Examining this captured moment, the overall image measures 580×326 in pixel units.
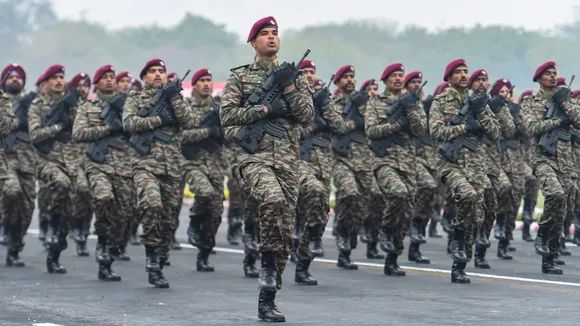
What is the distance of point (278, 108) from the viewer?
1051 centimetres

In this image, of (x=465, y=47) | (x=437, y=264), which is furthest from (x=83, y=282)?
(x=465, y=47)

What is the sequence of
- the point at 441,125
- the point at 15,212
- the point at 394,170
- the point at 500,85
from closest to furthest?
the point at 441,125
the point at 394,170
the point at 15,212
the point at 500,85

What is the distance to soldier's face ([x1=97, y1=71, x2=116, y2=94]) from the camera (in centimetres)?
1491

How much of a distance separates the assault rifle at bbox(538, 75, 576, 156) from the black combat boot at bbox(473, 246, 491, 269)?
4.64 ft

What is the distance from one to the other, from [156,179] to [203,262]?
1.97m

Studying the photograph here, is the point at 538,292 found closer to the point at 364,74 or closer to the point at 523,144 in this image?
the point at 523,144

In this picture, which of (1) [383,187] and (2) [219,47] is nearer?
(1) [383,187]

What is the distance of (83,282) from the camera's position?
13.7m

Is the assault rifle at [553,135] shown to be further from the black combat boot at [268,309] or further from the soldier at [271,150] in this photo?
the black combat boot at [268,309]

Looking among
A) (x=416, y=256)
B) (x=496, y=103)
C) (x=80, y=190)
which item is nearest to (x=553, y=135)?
(x=496, y=103)

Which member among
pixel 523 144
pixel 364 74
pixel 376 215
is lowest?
pixel 376 215

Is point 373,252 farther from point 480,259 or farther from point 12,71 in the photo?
point 12,71

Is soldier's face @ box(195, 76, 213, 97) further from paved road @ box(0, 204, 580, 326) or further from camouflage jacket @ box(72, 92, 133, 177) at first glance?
paved road @ box(0, 204, 580, 326)

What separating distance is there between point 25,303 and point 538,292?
4579 mm
